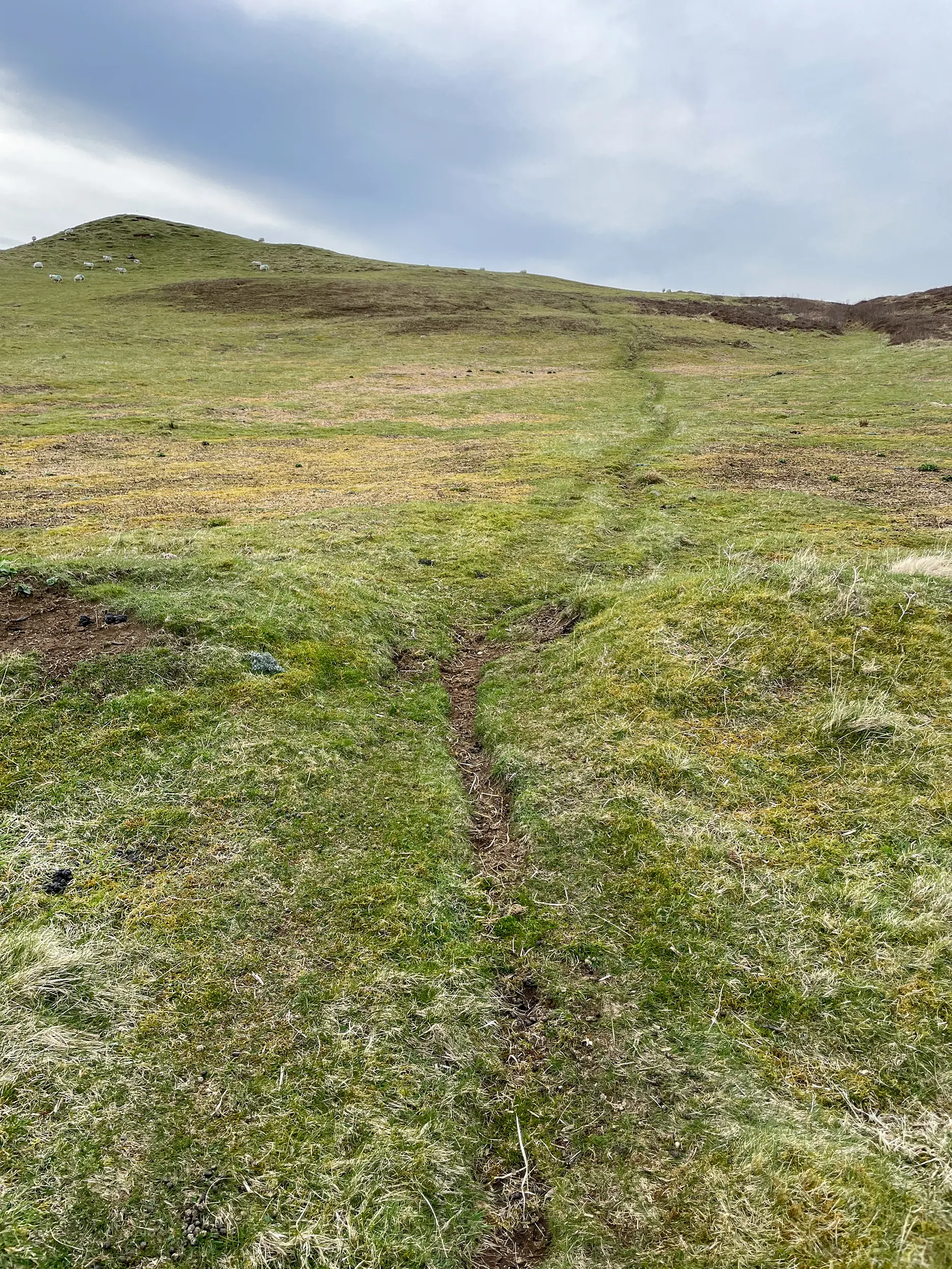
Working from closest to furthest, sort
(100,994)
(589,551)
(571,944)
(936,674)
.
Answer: (100,994) → (571,944) → (936,674) → (589,551)

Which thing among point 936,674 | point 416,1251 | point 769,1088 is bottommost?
point 416,1251

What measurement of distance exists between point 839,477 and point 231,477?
2600 cm

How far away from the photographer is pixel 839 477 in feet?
87.8

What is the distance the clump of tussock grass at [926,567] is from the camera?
1155 cm

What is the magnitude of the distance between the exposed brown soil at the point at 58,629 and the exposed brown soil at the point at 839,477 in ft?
72.8

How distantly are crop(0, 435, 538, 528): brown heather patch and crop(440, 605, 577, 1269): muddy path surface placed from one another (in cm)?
1482

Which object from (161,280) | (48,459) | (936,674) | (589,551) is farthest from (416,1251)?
(161,280)

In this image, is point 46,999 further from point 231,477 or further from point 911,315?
point 911,315

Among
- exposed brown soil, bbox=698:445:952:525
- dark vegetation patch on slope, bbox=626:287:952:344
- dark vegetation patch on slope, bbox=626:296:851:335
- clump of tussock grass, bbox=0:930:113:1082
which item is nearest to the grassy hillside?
clump of tussock grass, bbox=0:930:113:1082

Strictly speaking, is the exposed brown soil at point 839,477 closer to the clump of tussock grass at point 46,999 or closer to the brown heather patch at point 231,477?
the brown heather patch at point 231,477

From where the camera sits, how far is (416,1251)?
4.41 m

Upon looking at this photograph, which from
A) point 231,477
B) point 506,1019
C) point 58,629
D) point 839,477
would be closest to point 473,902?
point 506,1019

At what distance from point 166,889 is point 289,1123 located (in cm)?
290

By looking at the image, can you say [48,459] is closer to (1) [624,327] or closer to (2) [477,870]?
(2) [477,870]
